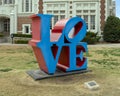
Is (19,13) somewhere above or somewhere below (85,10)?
below

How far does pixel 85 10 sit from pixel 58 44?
80.9ft

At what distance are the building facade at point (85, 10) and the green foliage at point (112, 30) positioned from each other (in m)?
1.95

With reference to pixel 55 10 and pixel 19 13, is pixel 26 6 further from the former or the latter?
pixel 55 10

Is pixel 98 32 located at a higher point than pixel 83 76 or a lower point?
higher

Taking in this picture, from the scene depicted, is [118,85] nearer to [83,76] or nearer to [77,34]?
[83,76]

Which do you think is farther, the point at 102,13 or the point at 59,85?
the point at 102,13

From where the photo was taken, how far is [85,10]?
106 feet

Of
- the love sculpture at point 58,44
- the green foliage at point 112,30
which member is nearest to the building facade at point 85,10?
the green foliage at point 112,30

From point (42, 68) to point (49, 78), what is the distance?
2.72ft

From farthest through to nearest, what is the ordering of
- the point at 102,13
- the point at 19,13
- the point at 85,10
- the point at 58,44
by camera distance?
the point at 19,13, the point at 102,13, the point at 85,10, the point at 58,44

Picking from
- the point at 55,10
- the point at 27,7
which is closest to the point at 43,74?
the point at 55,10

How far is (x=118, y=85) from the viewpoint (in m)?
7.24

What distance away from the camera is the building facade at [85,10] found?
32125mm

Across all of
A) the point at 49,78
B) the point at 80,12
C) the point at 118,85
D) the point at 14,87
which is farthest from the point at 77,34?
the point at 80,12
